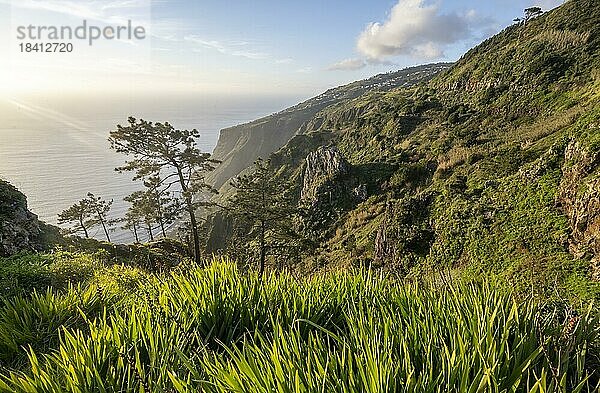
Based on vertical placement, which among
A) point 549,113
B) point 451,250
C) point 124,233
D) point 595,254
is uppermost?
point 549,113

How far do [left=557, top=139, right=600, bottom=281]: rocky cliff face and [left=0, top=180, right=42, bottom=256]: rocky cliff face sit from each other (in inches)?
558

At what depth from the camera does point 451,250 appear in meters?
13.4

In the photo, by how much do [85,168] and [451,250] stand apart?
88.7 m

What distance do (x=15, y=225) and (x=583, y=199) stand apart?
1524 centimetres

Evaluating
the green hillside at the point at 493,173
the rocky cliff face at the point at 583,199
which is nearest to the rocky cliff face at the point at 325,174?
the green hillside at the point at 493,173

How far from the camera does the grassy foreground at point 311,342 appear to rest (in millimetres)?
1808

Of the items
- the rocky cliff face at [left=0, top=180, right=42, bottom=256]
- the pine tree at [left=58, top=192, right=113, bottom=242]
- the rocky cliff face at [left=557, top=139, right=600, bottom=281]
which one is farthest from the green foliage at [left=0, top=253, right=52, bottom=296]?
the pine tree at [left=58, top=192, right=113, bottom=242]

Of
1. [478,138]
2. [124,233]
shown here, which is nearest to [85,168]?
[124,233]

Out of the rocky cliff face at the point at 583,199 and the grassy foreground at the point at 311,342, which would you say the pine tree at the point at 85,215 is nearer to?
the rocky cliff face at the point at 583,199

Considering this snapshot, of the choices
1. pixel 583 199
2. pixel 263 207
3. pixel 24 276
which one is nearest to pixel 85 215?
pixel 263 207

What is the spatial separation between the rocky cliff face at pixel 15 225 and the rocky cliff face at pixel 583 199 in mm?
14167

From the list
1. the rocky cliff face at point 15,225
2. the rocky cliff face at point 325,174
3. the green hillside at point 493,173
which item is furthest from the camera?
the rocky cliff face at point 325,174

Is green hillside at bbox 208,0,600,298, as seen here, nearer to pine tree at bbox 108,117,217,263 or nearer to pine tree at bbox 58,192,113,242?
pine tree at bbox 108,117,217,263

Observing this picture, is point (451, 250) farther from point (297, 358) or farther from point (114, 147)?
point (114, 147)
